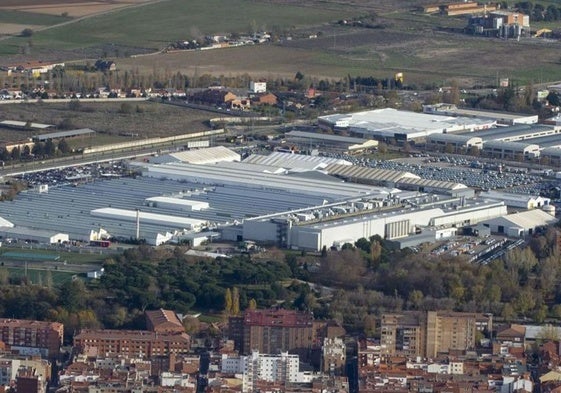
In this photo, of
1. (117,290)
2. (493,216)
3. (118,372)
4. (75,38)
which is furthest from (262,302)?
(75,38)

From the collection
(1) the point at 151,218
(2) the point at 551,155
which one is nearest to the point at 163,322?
(1) the point at 151,218

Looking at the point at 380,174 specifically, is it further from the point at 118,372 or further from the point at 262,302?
the point at 118,372

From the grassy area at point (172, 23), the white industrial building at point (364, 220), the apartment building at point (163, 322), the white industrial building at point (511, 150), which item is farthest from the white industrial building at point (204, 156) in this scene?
the grassy area at point (172, 23)

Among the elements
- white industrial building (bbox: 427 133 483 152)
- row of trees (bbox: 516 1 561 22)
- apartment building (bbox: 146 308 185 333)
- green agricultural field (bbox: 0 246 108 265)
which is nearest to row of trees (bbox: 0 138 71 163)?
white industrial building (bbox: 427 133 483 152)

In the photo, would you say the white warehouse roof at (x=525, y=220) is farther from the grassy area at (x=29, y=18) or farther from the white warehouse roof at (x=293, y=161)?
the grassy area at (x=29, y=18)

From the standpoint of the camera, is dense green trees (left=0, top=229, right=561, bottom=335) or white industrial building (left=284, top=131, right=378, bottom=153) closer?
dense green trees (left=0, top=229, right=561, bottom=335)

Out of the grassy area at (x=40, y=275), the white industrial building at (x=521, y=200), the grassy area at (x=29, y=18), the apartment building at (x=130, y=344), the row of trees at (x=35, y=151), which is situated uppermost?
the apartment building at (x=130, y=344)

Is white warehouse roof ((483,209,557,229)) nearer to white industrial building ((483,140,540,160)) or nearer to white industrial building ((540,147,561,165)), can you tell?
white industrial building ((540,147,561,165))

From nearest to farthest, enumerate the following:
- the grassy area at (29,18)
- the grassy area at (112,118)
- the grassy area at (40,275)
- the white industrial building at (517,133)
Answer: the grassy area at (40,275) < the grassy area at (112,118) < the white industrial building at (517,133) < the grassy area at (29,18)
